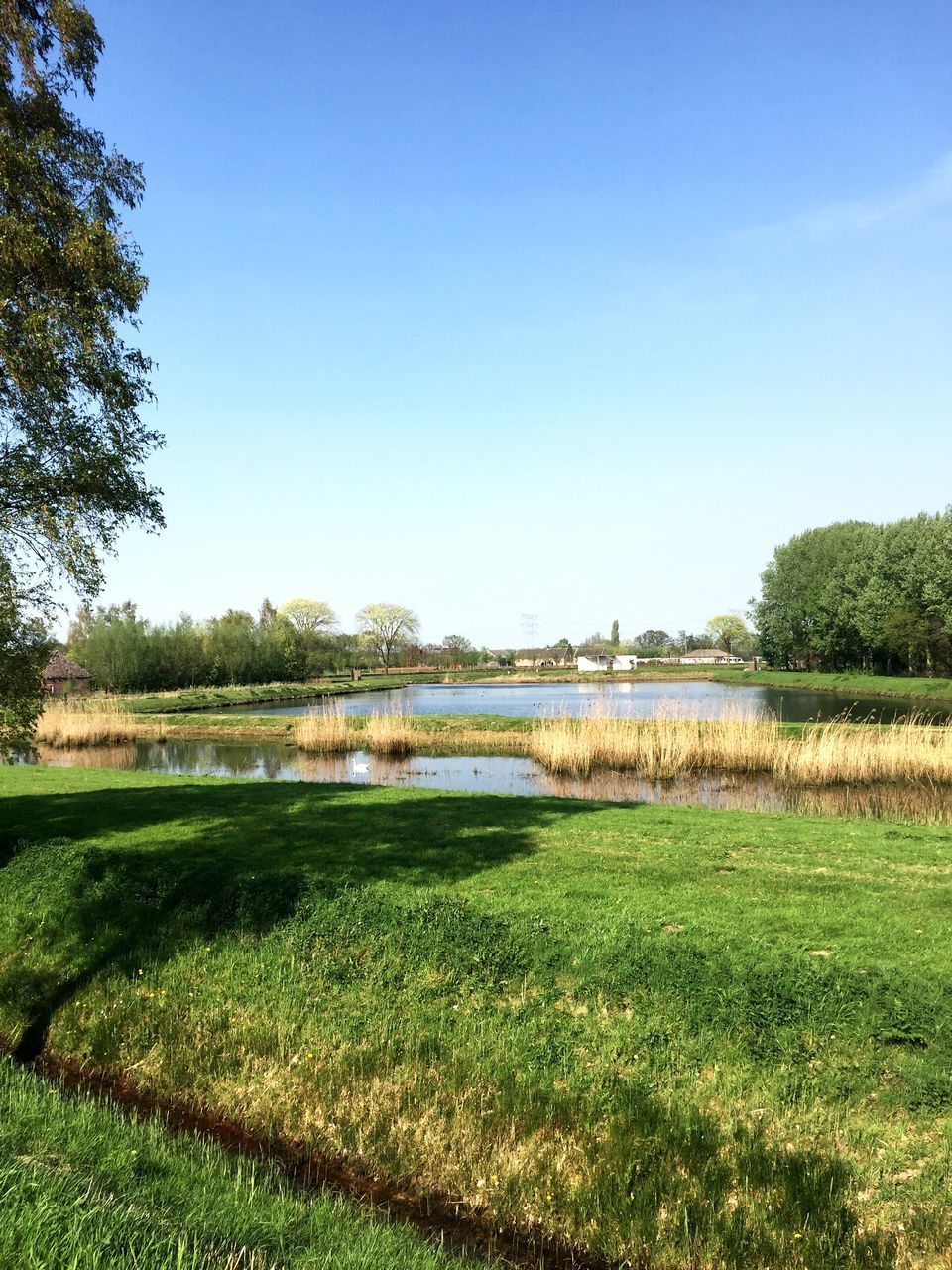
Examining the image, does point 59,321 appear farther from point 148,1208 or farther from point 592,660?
point 592,660

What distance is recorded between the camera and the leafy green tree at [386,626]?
4560 inches

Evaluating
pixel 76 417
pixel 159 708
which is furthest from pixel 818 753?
pixel 159 708

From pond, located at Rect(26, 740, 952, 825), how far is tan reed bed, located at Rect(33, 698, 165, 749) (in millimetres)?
887

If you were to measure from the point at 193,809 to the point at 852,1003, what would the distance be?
1030 centimetres

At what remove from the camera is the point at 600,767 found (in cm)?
2323

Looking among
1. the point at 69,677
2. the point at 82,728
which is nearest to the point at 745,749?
the point at 82,728

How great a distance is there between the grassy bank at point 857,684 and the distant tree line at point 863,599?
8.95 feet

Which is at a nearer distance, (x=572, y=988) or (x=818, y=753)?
(x=572, y=988)

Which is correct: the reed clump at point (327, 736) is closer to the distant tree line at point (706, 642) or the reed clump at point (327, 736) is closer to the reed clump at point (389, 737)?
the reed clump at point (389, 737)

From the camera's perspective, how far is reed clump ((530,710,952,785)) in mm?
20094

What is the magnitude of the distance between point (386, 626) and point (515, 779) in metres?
95.2

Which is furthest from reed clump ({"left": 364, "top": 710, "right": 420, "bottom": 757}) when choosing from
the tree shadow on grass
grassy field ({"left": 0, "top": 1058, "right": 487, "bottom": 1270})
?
grassy field ({"left": 0, "top": 1058, "right": 487, "bottom": 1270})

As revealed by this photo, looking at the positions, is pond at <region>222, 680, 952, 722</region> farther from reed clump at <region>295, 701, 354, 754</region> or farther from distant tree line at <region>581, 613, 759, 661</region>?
distant tree line at <region>581, 613, 759, 661</region>

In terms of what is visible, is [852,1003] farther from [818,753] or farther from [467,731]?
[467,731]
